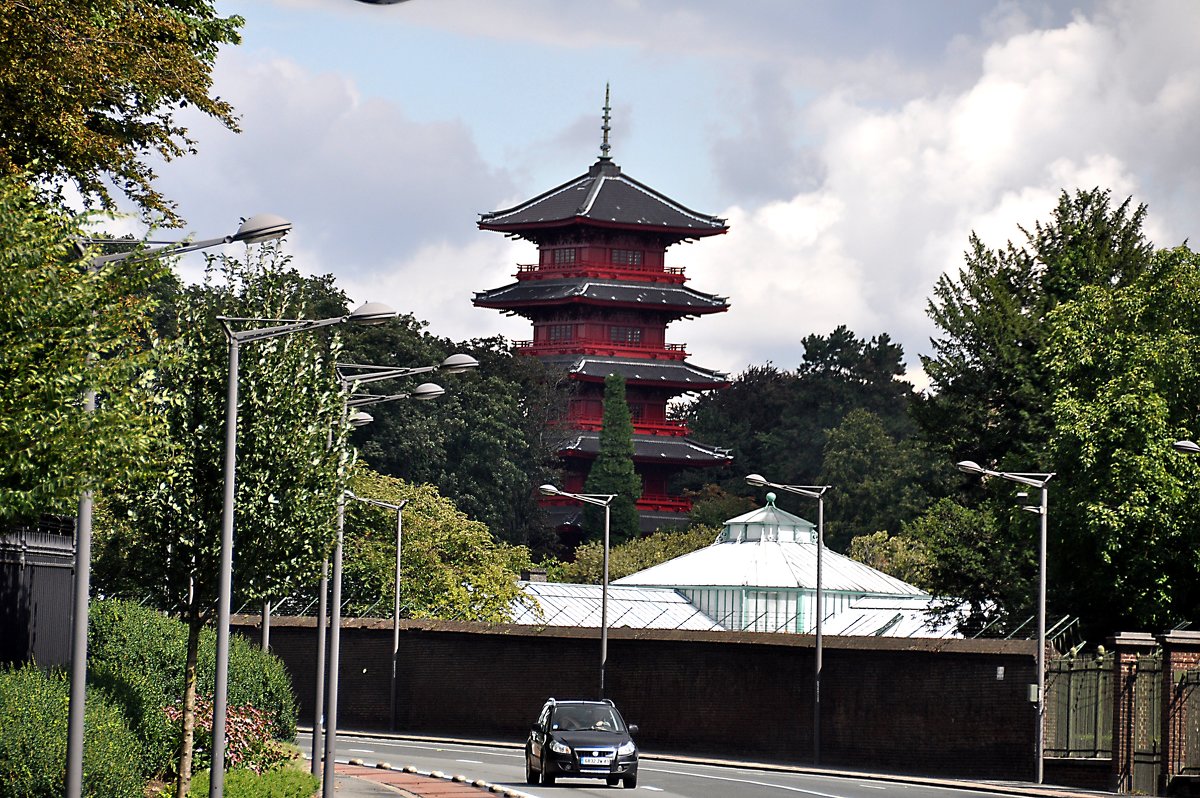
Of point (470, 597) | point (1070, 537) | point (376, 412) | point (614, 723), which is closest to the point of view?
point (614, 723)

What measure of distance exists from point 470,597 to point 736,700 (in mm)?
17213

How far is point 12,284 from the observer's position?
618 inches

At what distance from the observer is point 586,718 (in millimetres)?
33625

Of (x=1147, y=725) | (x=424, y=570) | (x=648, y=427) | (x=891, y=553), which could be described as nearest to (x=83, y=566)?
(x=1147, y=725)

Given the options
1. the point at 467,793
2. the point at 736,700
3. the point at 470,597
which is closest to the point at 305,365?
the point at 467,793

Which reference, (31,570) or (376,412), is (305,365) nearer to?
(31,570)

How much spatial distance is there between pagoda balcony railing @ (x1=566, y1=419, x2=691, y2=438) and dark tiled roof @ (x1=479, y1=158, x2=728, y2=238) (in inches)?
414

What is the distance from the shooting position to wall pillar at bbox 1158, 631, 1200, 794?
1419 inches

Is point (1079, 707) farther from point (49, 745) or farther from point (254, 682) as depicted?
point (49, 745)

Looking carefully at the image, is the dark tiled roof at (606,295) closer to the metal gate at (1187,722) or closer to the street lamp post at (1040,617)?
the street lamp post at (1040,617)

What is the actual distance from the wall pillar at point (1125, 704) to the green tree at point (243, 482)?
18293mm

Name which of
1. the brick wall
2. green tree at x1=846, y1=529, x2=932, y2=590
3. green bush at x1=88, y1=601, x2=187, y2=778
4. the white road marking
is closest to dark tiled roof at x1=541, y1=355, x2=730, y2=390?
green tree at x1=846, y1=529, x2=932, y2=590

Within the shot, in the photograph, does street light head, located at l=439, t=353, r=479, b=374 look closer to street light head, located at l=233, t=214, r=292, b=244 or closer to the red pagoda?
street light head, located at l=233, t=214, r=292, b=244

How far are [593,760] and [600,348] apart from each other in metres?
71.9
